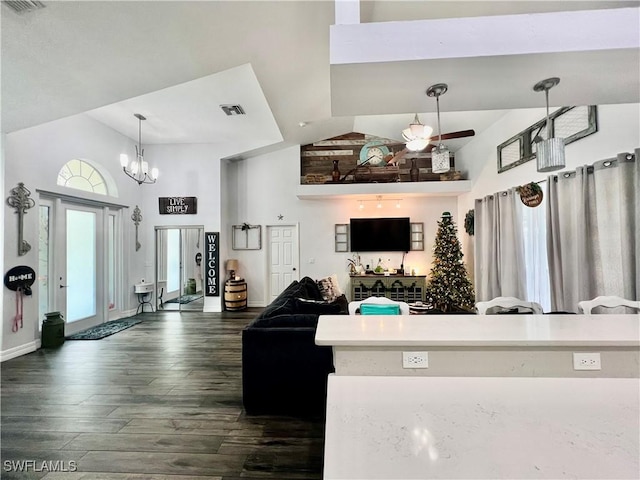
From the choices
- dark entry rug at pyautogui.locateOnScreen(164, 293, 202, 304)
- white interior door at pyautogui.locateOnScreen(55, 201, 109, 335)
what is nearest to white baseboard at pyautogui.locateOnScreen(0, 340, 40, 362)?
white interior door at pyautogui.locateOnScreen(55, 201, 109, 335)

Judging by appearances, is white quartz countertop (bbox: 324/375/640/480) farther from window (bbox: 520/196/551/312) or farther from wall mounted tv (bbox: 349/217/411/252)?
wall mounted tv (bbox: 349/217/411/252)

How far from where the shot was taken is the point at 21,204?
13.1 ft

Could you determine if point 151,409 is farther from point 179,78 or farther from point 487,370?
point 179,78

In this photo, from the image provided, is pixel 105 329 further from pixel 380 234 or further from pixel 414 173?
pixel 414 173

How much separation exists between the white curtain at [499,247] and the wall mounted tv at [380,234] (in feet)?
5.03

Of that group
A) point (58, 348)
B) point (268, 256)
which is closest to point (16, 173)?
point (58, 348)

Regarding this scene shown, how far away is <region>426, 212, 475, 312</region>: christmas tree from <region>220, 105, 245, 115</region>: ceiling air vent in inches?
161

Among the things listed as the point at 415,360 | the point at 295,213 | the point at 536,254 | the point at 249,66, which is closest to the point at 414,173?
the point at 295,213

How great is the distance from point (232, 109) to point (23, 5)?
295cm

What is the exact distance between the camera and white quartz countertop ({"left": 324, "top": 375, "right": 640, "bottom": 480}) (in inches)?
30.6

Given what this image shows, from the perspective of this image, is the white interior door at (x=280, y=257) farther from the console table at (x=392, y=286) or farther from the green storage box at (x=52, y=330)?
the green storage box at (x=52, y=330)

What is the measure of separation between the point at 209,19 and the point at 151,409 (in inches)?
134

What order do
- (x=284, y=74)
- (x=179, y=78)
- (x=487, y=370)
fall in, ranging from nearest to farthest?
(x=487, y=370) < (x=179, y=78) < (x=284, y=74)

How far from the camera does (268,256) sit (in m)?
7.10
